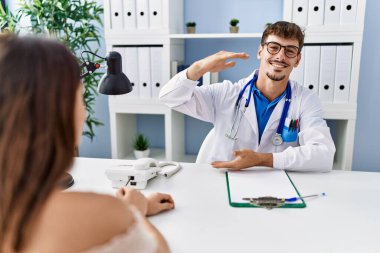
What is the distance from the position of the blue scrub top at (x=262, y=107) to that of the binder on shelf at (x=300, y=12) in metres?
0.60

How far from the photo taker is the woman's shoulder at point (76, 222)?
545 millimetres

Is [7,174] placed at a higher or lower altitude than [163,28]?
lower

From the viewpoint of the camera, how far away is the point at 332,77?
2.15 m

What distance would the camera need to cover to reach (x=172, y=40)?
2.36 m

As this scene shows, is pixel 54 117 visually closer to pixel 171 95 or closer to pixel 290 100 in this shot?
pixel 171 95

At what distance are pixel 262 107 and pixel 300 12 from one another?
2.37 feet

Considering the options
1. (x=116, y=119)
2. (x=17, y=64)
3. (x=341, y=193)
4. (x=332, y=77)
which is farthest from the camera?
(x=116, y=119)

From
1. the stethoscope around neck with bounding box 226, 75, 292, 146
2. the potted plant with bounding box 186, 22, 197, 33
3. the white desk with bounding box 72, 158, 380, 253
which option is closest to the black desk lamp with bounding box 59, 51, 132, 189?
the white desk with bounding box 72, 158, 380, 253

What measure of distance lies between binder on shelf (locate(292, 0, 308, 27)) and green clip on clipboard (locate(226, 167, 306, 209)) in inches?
43.5

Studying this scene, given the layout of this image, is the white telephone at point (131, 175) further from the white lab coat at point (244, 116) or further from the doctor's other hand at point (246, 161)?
the white lab coat at point (244, 116)

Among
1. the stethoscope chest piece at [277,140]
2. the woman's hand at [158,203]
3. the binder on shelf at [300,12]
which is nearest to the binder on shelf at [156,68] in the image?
the binder on shelf at [300,12]

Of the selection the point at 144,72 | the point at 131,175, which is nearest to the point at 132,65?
the point at 144,72

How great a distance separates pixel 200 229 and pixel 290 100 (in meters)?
0.99

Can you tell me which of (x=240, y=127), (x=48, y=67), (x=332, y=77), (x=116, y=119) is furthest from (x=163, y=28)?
(x=48, y=67)
